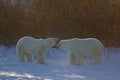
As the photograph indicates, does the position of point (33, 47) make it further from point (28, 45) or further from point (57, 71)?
point (57, 71)

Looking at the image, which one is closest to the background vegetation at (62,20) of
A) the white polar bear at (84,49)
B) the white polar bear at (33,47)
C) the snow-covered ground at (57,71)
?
the snow-covered ground at (57,71)

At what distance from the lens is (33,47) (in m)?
11.7

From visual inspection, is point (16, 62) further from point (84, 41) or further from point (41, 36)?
point (41, 36)

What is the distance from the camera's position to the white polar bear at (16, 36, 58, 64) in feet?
38.2

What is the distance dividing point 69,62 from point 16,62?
5.81ft

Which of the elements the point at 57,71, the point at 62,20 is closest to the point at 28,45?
the point at 57,71

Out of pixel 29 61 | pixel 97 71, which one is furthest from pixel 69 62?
pixel 97 71

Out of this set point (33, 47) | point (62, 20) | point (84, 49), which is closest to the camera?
point (84, 49)

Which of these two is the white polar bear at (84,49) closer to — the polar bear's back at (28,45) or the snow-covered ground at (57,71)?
the snow-covered ground at (57,71)

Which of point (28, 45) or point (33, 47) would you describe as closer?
point (33, 47)

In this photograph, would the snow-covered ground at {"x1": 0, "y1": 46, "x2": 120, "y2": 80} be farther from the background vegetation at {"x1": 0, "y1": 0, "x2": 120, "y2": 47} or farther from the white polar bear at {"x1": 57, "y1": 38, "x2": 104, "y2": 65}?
the background vegetation at {"x1": 0, "y1": 0, "x2": 120, "y2": 47}

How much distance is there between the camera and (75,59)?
11383mm

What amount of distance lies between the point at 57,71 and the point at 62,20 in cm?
799

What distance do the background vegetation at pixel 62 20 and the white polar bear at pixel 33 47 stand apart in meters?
5.47
